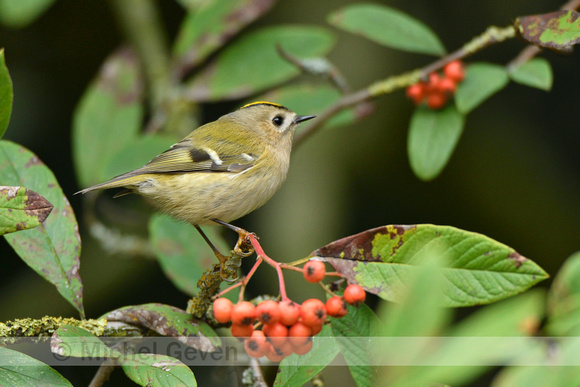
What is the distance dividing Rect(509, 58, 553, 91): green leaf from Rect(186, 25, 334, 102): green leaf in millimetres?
861

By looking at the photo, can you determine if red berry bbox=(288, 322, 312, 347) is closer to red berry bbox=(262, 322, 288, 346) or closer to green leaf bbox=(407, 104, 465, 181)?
red berry bbox=(262, 322, 288, 346)

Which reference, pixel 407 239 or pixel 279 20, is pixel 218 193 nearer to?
pixel 407 239

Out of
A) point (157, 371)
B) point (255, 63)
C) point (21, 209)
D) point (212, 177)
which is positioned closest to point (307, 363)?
point (157, 371)

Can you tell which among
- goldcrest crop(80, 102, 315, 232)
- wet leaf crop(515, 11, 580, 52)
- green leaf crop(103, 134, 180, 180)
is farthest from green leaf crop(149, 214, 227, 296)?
wet leaf crop(515, 11, 580, 52)

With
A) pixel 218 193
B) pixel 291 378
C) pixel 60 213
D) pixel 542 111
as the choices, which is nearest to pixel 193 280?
pixel 218 193

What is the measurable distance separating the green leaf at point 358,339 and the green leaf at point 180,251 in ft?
2.58

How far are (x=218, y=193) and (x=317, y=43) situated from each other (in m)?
0.96

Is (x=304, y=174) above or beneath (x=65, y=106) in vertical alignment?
beneath

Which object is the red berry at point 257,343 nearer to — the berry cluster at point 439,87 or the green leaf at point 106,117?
the berry cluster at point 439,87

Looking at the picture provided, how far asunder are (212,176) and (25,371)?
948 mm

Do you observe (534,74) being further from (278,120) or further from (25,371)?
(25,371)

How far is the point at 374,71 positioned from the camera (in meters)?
2.88

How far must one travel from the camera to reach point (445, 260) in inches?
40.1

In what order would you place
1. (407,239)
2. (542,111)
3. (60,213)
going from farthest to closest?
1. (542,111)
2. (60,213)
3. (407,239)
